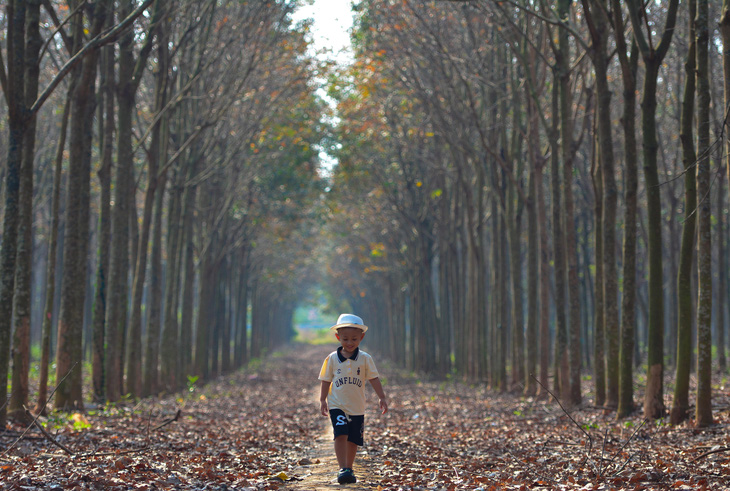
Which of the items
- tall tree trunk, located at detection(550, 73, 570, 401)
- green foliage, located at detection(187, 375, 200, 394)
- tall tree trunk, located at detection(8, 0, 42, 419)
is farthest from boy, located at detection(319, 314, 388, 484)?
green foliage, located at detection(187, 375, 200, 394)

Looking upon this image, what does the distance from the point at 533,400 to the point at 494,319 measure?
17.7ft

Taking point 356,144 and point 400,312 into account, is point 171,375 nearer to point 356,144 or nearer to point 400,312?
point 356,144

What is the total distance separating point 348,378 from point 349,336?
1.54ft

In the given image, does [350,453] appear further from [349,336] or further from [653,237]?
[653,237]

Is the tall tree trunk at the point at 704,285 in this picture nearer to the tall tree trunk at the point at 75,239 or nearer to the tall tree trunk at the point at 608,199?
the tall tree trunk at the point at 608,199

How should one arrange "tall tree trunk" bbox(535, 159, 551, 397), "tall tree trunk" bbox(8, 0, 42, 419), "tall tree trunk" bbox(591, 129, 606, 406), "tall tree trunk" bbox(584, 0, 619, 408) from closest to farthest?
1. "tall tree trunk" bbox(8, 0, 42, 419)
2. "tall tree trunk" bbox(584, 0, 619, 408)
3. "tall tree trunk" bbox(591, 129, 606, 406)
4. "tall tree trunk" bbox(535, 159, 551, 397)

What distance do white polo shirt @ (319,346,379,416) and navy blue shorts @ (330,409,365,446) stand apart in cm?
5

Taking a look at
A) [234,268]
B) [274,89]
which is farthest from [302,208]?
[274,89]

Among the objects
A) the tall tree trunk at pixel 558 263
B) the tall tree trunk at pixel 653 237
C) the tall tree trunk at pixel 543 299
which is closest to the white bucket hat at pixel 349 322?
the tall tree trunk at pixel 653 237

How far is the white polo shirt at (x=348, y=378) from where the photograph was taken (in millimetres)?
7352

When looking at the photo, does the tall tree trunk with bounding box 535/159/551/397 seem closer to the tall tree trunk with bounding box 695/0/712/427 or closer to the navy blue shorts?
the tall tree trunk with bounding box 695/0/712/427

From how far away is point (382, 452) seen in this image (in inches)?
373

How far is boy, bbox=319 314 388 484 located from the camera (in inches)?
286

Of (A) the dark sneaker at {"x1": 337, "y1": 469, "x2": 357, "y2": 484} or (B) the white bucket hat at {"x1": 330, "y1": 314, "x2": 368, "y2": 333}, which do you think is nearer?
(A) the dark sneaker at {"x1": 337, "y1": 469, "x2": 357, "y2": 484}
